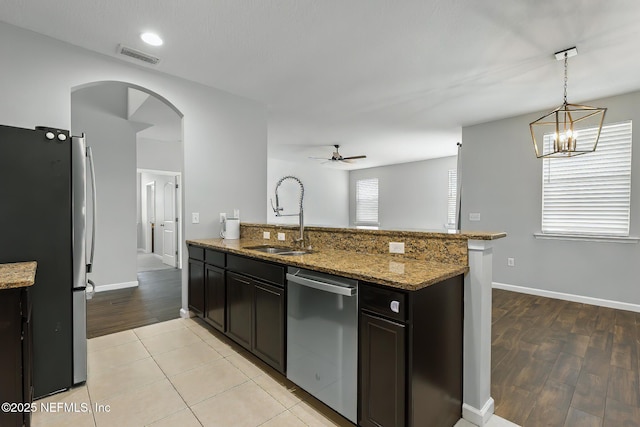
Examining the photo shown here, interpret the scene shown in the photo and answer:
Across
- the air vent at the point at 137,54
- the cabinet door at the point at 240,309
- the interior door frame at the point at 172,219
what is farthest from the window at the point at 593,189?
the interior door frame at the point at 172,219

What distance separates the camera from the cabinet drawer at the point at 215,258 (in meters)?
2.73

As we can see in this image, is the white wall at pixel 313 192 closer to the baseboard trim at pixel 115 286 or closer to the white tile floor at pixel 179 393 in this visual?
the baseboard trim at pixel 115 286

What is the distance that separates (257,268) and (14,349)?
1.31 meters

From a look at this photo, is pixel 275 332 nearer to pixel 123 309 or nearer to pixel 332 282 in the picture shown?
pixel 332 282

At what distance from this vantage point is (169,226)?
6750 millimetres

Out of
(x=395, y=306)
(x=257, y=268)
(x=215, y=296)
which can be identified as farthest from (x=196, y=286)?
(x=395, y=306)

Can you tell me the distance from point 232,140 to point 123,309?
240cm

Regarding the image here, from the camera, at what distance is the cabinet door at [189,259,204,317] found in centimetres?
309

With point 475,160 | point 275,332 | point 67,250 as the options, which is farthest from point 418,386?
point 475,160

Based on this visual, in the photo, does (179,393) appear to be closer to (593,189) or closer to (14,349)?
(14,349)

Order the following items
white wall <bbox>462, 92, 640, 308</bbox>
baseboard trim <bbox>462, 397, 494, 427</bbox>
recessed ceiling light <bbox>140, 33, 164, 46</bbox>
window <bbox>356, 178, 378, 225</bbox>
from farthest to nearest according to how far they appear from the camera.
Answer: window <bbox>356, 178, 378, 225</bbox> < white wall <bbox>462, 92, 640, 308</bbox> < recessed ceiling light <bbox>140, 33, 164, 46</bbox> < baseboard trim <bbox>462, 397, 494, 427</bbox>

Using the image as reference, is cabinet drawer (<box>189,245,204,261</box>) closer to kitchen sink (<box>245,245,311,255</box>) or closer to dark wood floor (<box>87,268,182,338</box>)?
kitchen sink (<box>245,245,311,255</box>)

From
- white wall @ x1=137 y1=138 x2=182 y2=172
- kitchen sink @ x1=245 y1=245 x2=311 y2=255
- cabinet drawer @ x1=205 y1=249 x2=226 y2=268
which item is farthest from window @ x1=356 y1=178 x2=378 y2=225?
cabinet drawer @ x1=205 y1=249 x2=226 y2=268

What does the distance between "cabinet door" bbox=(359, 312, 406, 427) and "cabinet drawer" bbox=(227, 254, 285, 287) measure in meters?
0.71
